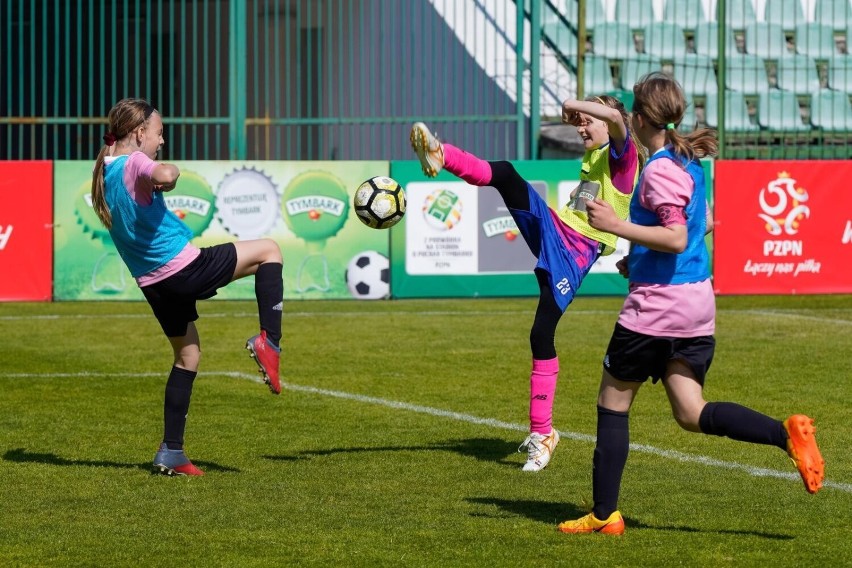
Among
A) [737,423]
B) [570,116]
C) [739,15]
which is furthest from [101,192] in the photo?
[739,15]

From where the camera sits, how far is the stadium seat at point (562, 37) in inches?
854

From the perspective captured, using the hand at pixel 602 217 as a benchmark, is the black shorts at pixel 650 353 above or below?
below

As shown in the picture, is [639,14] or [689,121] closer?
[689,121]

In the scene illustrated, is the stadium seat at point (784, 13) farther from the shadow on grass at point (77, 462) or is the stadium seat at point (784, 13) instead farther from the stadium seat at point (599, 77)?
the shadow on grass at point (77, 462)

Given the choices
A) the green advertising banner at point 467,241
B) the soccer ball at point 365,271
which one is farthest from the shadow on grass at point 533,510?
the soccer ball at point 365,271

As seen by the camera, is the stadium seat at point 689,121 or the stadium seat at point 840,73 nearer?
the stadium seat at point 689,121

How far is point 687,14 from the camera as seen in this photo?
74.1 feet

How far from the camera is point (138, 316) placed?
49.6 feet

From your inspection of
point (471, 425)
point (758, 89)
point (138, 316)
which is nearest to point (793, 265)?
point (758, 89)

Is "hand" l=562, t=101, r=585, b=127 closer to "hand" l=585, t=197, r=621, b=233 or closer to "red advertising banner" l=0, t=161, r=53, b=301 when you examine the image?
"hand" l=585, t=197, r=621, b=233

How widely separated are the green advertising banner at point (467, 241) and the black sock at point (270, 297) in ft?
31.6

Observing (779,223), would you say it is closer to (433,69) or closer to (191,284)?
(433,69)

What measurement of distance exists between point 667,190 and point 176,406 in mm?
2989

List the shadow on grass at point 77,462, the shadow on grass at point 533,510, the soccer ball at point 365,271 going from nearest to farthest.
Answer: the shadow on grass at point 533,510 → the shadow on grass at point 77,462 → the soccer ball at point 365,271
